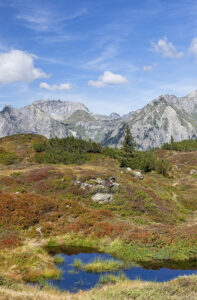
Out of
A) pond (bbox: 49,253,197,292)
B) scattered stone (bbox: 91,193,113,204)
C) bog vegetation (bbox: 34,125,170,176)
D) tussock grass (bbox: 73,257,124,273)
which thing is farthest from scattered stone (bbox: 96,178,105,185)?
bog vegetation (bbox: 34,125,170,176)

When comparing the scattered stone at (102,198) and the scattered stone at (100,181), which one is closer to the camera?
the scattered stone at (102,198)

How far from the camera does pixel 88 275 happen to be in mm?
14133

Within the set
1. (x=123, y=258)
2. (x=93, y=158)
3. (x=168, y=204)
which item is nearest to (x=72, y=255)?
(x=123, y=258)

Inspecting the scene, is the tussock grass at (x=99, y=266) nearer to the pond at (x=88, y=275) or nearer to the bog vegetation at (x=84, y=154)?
the pond at (x=88, y=275)

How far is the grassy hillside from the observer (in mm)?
13930

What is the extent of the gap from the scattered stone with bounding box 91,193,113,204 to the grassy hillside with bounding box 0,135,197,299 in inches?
27.9

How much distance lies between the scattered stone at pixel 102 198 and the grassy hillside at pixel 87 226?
0.71 metres

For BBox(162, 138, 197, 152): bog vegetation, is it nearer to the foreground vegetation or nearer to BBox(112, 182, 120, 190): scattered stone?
BBox(112, 182, 120, 190): scattered stone

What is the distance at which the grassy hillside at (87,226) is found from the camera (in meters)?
13.9

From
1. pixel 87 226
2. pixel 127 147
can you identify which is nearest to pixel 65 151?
pixel 127 147

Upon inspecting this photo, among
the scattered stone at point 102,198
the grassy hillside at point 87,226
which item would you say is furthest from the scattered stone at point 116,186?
the scattered stone at point 102,198

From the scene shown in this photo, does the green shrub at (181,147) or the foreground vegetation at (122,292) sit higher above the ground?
the green shrub at (181,147)

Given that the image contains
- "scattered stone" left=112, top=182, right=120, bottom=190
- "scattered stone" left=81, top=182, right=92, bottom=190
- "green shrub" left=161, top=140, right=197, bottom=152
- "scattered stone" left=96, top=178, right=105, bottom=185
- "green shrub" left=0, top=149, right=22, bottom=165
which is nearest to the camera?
"scattered stone" left=81, top=182, right=92, bottom=190

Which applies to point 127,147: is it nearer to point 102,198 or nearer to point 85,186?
point 85,186
